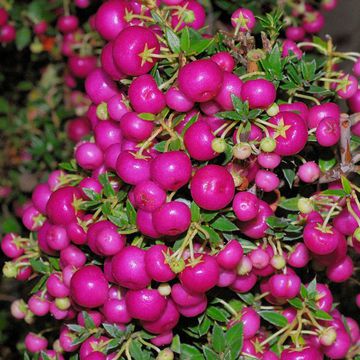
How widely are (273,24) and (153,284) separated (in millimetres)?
452

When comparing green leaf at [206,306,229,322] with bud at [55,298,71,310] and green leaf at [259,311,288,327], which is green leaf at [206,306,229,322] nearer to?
green leaf at [259,311,288,327]

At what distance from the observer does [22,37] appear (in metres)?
1.66

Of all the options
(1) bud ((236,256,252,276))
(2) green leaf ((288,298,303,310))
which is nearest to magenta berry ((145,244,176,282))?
(1) bud ((236,256,252,276))

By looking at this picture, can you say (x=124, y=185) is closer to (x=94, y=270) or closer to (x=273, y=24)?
(x=94, y=270)

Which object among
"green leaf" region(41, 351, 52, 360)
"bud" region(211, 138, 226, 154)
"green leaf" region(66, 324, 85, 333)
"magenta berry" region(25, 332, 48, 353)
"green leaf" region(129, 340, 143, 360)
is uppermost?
"bud" region(211, 138, 226, 154)

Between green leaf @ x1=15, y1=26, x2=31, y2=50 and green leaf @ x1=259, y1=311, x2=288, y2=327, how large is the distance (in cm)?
103

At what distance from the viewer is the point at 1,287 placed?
5.78 ft

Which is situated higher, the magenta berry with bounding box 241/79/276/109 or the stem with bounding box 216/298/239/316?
the magenta berry with bounding box 241/79/276/109

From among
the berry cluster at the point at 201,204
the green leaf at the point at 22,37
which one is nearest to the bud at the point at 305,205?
the berry cluster at the point at 201,204

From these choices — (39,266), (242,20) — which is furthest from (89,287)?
(242,20)

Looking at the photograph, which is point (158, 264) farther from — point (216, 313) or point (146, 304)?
point (216, 313)

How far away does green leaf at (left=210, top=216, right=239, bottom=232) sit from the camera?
0.91 m

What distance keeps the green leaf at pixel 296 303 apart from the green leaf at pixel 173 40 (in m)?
0.43

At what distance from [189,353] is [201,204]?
0.27 metres
